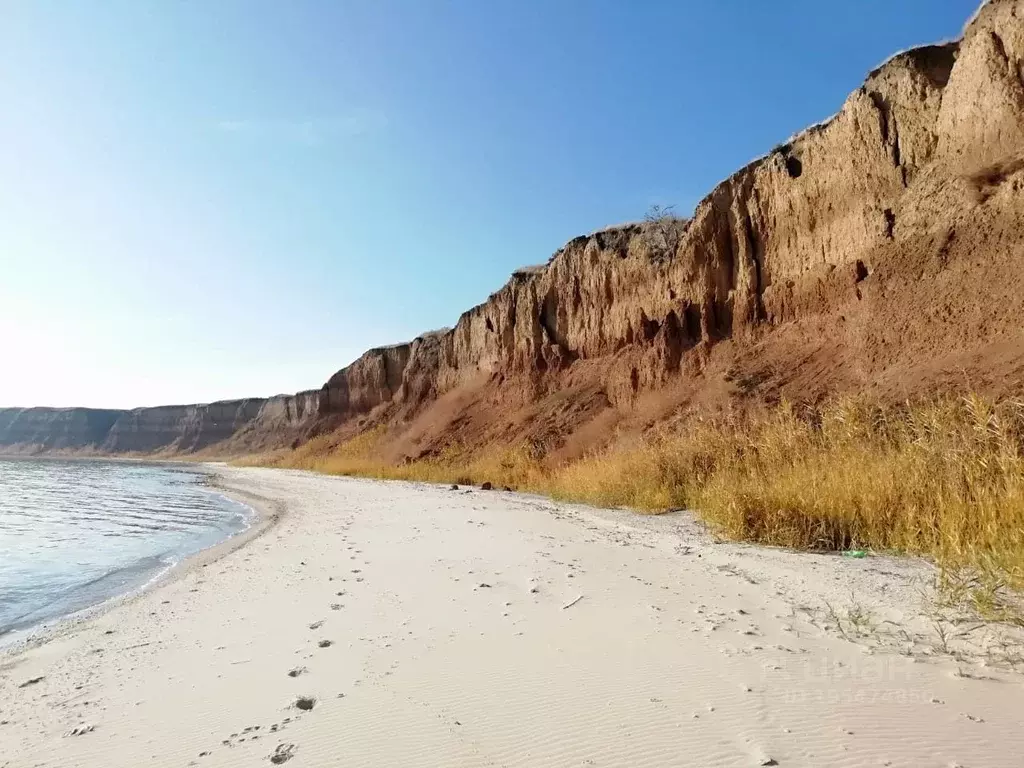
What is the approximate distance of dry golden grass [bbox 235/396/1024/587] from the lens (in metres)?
5.25

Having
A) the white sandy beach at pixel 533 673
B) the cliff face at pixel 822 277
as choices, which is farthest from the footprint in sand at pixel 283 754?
the cliff face at pixel 822 277

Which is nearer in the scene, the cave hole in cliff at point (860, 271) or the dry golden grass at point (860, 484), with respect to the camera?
the dry golden grass at point (860, 484)

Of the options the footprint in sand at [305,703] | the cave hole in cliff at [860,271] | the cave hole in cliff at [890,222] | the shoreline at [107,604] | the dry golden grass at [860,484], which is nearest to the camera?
the footprint in sand at [305,703]

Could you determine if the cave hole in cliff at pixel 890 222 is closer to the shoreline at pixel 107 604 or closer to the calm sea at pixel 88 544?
the shoreline at pixel 107 604

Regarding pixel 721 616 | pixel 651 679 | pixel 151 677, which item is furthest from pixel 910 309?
pixel 151 677

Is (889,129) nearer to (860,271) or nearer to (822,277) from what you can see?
(860,271)

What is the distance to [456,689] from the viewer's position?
330 centimetres

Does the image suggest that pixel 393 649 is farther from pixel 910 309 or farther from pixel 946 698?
pixel 910 309

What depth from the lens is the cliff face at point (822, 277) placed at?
48.3 feet

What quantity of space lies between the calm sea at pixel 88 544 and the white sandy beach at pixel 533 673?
1642 mm

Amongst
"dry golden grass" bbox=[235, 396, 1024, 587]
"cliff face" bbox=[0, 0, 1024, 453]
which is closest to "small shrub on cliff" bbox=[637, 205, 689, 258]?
"cliff face" bbox=[0, 0, 1024, 453]

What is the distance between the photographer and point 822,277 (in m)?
19.5

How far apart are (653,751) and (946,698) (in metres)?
1.45

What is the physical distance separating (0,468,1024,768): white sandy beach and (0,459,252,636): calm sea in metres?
1.64
